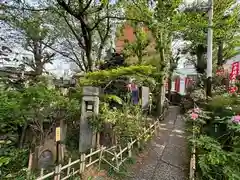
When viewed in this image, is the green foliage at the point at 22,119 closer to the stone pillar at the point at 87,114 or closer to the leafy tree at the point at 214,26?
the stone pillar at the point at 87,114

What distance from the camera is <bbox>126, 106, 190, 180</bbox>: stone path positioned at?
4521 millimetres

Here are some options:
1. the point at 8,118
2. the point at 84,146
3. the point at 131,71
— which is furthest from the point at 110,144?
the point at 8,118

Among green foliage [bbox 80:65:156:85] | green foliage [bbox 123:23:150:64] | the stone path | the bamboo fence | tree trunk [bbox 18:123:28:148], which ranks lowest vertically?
the stone path

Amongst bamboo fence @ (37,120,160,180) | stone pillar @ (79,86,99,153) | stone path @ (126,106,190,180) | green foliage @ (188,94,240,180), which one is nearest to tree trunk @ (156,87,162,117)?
stone path @ (126,106,190,180)

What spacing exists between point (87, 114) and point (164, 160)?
6.88 feet

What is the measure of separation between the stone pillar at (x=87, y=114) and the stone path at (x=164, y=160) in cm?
108

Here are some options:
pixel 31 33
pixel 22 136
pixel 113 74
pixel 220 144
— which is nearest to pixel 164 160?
pixel 220 144

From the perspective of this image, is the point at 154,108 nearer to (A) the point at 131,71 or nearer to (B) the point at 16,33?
(A) the point at 131,71

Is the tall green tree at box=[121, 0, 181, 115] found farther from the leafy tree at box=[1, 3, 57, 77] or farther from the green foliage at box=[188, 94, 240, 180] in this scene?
the leafy tree at box=[1, 3, 57, 77]

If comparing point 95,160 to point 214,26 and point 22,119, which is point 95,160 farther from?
point 214,26

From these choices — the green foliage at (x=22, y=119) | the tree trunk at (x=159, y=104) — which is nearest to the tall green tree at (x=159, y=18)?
the tree trunk at (x=159, y=104)

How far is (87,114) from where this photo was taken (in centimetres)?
488

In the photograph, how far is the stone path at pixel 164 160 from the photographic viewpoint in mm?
4521

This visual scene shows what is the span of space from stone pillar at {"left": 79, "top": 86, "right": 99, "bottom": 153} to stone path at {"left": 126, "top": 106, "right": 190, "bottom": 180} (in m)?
1.08
